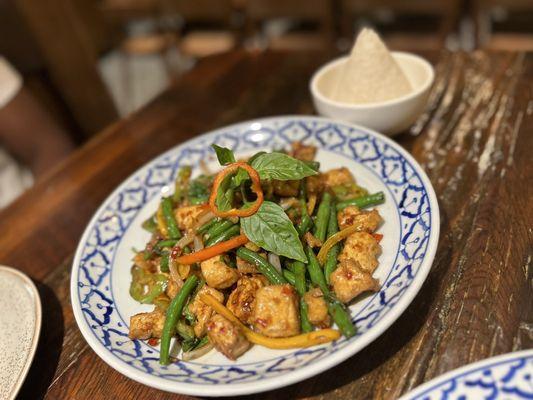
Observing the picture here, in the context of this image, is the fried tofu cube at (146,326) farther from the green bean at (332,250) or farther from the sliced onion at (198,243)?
the green bean at (332,250)

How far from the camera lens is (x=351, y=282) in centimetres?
135

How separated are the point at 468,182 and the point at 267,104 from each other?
132 cm

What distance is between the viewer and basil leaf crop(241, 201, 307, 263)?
1416 millimetres

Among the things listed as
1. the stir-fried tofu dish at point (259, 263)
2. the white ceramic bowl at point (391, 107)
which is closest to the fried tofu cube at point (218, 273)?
the stir-fried tofu dish at point (259, 263)

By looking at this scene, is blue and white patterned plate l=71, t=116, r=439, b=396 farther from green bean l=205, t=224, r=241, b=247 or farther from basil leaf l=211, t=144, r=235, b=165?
basil leaf l=211, t=144, r=235, b=165

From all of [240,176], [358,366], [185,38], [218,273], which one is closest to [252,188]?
[240,176]

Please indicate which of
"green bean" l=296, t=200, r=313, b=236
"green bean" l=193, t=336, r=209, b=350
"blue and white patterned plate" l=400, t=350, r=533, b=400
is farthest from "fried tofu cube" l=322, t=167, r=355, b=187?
"blue and white patterned plate" l=400, t=350, r=533, b=400

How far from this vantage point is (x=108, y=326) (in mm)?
1475

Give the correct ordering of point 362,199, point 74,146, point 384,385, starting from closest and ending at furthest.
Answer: point 384,385 < point 362,199 < point 74,146

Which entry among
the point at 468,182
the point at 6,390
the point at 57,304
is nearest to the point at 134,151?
the point at 57,304

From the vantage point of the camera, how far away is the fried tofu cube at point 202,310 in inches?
56.6

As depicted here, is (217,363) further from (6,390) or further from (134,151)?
(134,151)

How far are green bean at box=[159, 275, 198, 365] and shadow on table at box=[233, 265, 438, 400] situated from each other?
272mm

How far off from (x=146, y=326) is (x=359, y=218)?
2.64ft
